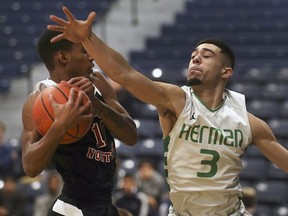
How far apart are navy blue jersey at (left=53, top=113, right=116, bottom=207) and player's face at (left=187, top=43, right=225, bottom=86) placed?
0.63 metres

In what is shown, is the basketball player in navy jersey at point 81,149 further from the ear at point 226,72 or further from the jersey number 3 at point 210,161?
the ear at point 226,72

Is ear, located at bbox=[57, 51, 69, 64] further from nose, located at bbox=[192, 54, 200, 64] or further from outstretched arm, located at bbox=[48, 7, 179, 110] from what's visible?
nose, located at bbox=[192, 54, 200, 64]

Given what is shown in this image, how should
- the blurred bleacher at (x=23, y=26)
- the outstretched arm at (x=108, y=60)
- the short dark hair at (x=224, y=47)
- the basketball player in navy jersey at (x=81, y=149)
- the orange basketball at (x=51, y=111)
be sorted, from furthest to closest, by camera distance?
the blurred bleacher at (x=23, y=26)
the short dark hair at (x=224, y=47)
the basketball player in navy jersey at (x=81, y=149)
the orange basketball at (x=51, y=111)
the outstretched arm at (x=108, y=60)

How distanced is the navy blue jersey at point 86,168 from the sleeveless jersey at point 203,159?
0.40 meters

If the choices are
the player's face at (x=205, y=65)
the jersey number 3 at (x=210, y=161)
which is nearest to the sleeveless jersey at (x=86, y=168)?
the jersey number 3 at (x=210, y=161)

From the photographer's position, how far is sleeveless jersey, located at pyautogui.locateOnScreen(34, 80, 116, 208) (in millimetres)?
4191

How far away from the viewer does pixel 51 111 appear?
3.90 m

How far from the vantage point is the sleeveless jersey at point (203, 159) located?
435 cm

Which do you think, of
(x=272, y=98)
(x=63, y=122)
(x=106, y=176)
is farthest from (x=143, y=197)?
(x=63, y=122)

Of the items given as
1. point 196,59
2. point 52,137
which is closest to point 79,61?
point 52,137

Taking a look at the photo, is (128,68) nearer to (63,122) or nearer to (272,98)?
(63,122)

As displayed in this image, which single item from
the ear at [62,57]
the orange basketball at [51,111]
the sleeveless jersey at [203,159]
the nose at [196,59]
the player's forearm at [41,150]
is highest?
the ear at [62,57]

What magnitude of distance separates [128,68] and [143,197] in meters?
4.71

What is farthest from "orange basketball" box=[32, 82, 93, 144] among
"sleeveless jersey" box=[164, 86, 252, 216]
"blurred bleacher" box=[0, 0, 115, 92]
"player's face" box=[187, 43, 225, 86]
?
"blurred bleacher" box=[0, 0, 115, 92]
